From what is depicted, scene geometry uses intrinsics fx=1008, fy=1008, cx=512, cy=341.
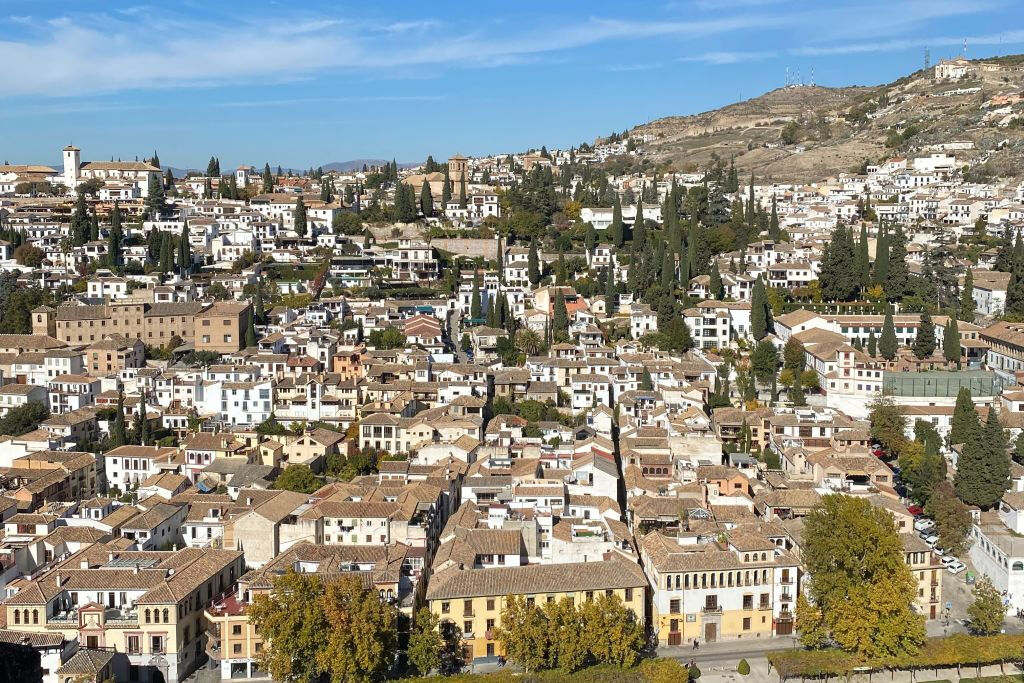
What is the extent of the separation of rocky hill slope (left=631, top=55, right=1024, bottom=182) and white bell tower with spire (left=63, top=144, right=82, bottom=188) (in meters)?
43.2

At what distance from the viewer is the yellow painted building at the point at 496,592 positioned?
60.7ft

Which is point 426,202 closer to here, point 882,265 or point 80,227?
point 80,227

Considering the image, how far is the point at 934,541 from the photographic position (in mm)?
23766

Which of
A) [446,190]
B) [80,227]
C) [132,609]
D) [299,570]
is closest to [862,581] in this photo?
[299,570]

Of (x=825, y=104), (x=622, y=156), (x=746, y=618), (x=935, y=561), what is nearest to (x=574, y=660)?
(x=746, y=618)

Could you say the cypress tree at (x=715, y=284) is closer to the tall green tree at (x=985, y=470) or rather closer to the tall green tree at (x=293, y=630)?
the tall green tree at (x=985, y=470)

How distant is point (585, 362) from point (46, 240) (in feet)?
92.1

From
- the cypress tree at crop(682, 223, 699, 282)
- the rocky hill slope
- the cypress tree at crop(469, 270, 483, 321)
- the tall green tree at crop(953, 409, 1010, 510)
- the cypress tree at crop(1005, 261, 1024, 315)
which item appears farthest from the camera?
the rocky hill slope

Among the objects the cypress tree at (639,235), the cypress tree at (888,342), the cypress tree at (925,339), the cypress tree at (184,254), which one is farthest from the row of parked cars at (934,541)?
the cypress tree at (184,254)

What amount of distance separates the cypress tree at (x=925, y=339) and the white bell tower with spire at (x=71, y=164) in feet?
163

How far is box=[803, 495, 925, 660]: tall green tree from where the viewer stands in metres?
18.4

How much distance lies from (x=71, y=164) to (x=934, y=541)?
5533 centimetres

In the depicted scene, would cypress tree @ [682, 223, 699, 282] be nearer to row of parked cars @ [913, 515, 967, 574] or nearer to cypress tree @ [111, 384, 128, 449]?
row of parked cars @ [913, 515, 967, 574]

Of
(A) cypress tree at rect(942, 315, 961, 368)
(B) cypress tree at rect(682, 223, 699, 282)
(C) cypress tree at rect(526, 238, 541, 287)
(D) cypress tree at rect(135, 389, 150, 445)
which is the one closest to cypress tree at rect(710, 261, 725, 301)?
(B) cypress tree at rect(682, 223, 699, 282)
